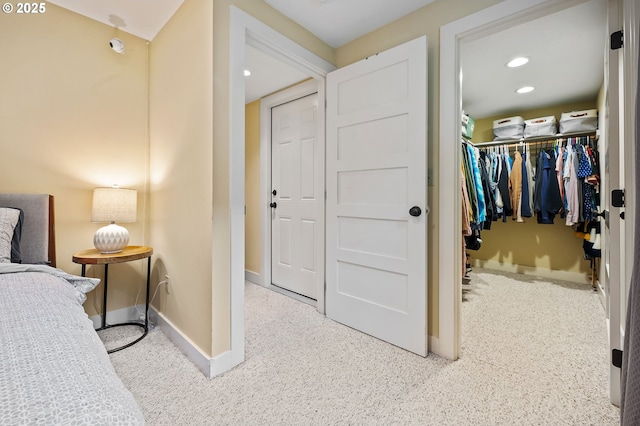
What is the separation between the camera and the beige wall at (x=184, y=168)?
5.38ft

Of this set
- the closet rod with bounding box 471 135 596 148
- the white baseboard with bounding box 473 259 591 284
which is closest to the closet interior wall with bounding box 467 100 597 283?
the white baseboard with bounding box 473 259 591 284

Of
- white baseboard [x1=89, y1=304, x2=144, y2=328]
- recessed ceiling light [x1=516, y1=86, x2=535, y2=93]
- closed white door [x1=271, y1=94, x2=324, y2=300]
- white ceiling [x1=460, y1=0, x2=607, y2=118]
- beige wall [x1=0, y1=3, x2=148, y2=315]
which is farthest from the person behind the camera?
recessed ceiling light [x1=516, y1=86, x2=535, y2=93]

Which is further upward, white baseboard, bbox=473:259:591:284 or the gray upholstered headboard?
the gray upholstered headboard

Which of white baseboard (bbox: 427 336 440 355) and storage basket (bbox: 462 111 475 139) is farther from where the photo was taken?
storage basket (bbox: 462 111 475 139)

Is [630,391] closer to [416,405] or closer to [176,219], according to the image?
[416,405]

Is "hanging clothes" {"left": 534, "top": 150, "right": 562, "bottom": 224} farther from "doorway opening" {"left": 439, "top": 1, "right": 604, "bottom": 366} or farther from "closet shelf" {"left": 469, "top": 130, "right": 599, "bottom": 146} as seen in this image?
"doorway opening" {"left": 439, "top": 1, "right": 604, "bottom": 366}

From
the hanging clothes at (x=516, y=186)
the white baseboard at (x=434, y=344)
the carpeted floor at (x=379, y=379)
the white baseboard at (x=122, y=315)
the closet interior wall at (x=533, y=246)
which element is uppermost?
the hanging clothes at (x=516, y=186)

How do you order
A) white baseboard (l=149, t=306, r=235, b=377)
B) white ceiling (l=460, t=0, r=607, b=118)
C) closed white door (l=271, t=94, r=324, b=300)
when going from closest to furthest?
white baseboard (l=149, t=306, r=235, b=377) → white ceiling (l=460, t=0, r=607, b=118) → closed white door (l=271, t=94, r=324, b=300)

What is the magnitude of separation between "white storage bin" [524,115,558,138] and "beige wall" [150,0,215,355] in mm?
3659

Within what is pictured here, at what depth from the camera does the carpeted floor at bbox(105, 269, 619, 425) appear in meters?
1.32

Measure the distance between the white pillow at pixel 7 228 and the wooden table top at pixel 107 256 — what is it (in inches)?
12.8

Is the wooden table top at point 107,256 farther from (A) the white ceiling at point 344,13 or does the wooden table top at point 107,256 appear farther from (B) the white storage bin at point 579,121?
(B) the white storage bin at point 579,121


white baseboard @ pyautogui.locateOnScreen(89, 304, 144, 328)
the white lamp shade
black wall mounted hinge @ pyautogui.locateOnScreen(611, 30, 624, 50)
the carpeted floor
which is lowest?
the carpeted floor

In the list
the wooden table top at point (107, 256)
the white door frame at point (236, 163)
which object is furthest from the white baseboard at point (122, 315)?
the white door frame at point (236, 163)
